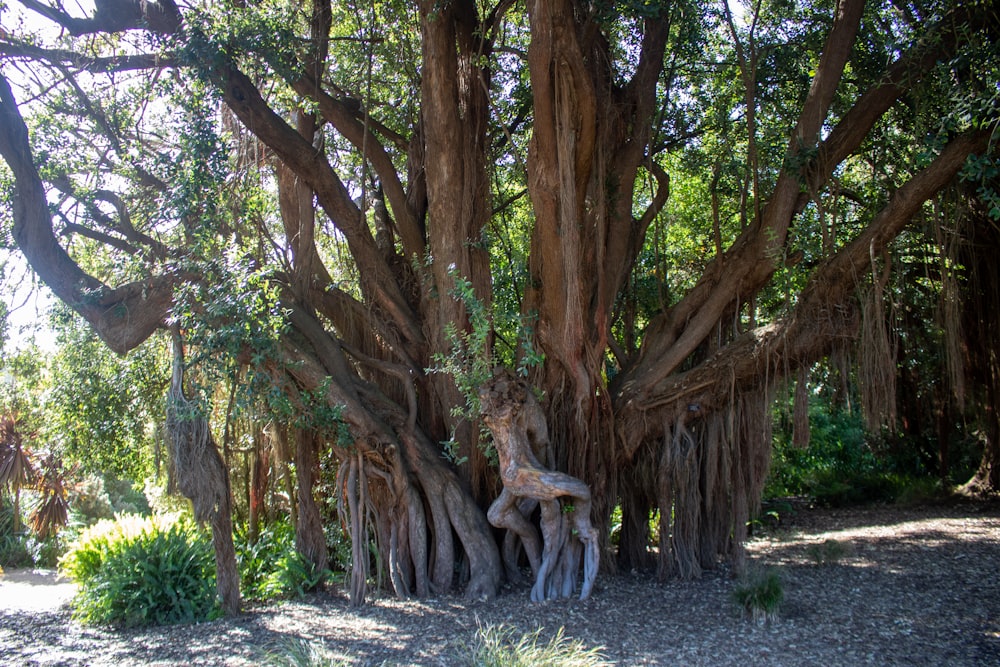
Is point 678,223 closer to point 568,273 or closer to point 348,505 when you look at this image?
point 568,273

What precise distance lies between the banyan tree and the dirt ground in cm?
59

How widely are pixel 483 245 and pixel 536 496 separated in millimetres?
2752

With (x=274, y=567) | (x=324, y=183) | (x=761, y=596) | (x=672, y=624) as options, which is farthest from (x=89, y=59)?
(x=761, y=596)

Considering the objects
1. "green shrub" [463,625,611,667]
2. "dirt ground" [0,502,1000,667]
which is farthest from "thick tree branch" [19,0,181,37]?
"green shrub" [463,625,611,667]

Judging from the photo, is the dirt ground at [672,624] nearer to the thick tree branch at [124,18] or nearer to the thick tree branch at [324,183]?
the thick tree branch at [324,183]

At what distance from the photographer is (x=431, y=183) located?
27.8ft

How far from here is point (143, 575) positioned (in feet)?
25.1

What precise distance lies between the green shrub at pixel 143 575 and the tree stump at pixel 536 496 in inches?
120

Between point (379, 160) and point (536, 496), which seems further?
point (379, 160)

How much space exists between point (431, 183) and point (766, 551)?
18.9 ft

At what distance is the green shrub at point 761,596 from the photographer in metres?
6.12

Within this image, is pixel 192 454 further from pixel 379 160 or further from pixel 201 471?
pixel 379 160

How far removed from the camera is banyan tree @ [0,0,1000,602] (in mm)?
7117

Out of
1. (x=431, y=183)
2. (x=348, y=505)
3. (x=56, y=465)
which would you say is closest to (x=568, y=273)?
(x=431, y=183)
